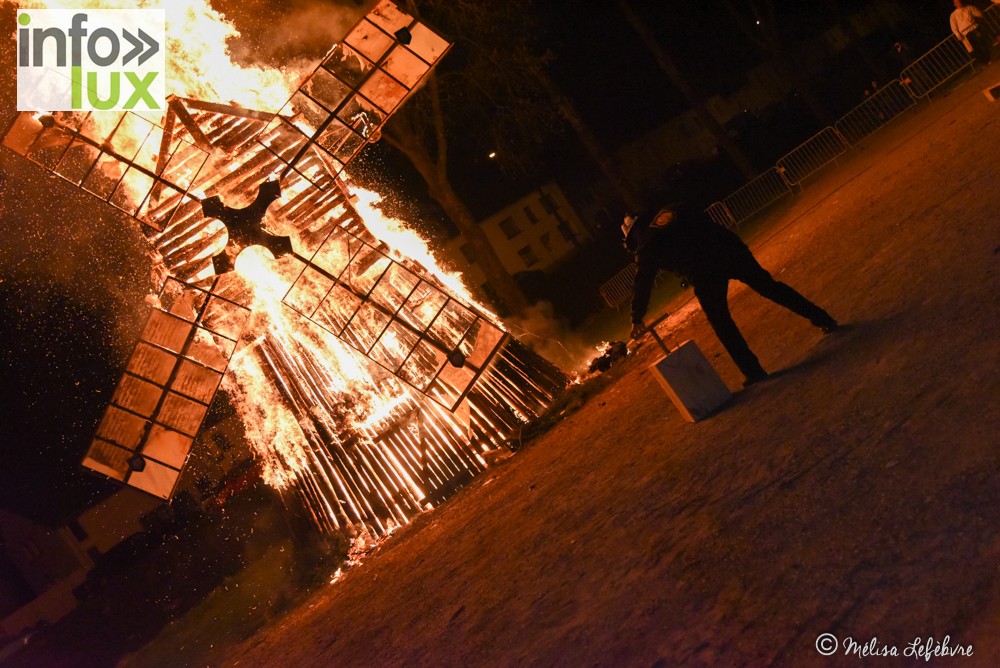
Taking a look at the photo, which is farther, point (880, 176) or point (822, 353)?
point (880, 176)

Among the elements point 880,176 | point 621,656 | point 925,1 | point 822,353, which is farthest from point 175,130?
point 925,1

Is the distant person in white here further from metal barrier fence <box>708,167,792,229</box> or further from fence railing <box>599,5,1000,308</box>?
metal barrier fence <box>708,167,792,229</box>

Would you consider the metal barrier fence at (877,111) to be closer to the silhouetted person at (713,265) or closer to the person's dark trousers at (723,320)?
the silhouetted person at (713,265)

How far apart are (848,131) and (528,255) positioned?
117 ft

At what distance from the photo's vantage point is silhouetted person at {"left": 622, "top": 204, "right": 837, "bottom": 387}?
7.24 m

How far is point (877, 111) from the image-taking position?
23078 mm

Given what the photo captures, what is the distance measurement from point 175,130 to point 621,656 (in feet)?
32.9

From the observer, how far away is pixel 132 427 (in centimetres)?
1080

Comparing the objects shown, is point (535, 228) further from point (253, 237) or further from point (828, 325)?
point (828, 325)

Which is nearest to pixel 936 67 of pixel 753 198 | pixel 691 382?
pixel 753 198

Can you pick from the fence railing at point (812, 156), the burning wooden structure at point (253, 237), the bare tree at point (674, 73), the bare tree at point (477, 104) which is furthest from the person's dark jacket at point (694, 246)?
the bare tree at point (674, 73)

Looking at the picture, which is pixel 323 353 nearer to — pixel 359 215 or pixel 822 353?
pixel 359 215

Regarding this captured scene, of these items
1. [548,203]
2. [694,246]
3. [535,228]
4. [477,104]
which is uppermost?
[548,203]

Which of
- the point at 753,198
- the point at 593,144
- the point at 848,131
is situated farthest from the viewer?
the point at 593,144
